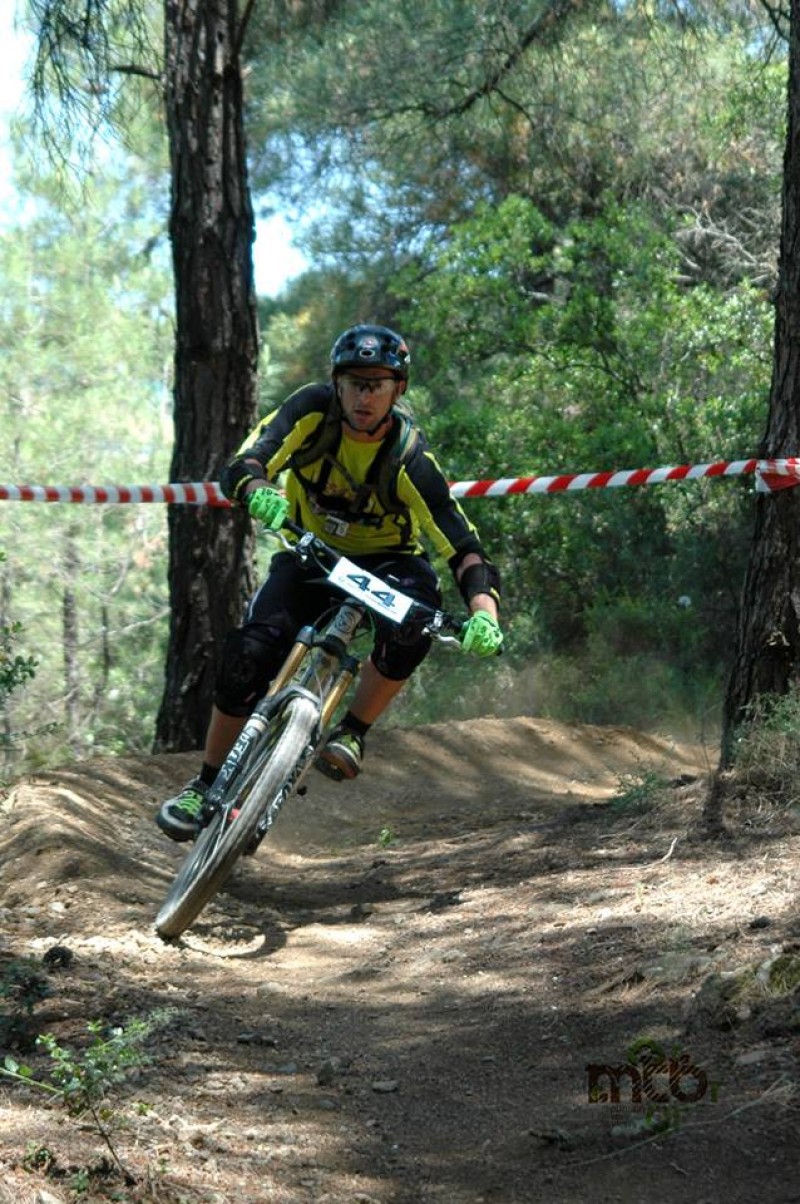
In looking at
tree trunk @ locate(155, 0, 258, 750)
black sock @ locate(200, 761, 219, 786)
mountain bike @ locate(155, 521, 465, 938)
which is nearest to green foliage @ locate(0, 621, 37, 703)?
black sock @ locate(200, 761, 219, 786)

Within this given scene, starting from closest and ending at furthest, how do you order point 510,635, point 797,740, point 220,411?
point 797,740
point 220,411
point 510,635

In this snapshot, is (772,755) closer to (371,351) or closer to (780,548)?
(780,548)

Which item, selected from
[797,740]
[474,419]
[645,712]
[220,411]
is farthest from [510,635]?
[797,740]

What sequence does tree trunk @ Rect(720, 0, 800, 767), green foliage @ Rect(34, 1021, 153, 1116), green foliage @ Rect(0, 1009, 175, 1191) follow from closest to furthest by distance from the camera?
green foliage @ Rect(0, 1009, 175, 1191), green foliage @ Rect(34, 1021, 153, 1116), tree trunk @ Rect(720, 0, 800, 767)

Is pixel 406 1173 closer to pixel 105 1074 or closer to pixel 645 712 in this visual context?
pixel 105 1074

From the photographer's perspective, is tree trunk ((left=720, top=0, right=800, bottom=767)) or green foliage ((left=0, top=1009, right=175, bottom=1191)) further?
tree trunk ((left=720, top=0, right=800, bottom=767))

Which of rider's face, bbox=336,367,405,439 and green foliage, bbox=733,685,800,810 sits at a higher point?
rider's face, bbox=336,367,405,439

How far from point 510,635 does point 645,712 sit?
3654mm

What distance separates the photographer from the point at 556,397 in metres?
16.1

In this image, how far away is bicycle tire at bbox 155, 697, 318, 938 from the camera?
4.88 meters

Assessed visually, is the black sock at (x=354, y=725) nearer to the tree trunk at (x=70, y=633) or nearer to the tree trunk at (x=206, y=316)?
the tree trunk at (x=206, y=316)

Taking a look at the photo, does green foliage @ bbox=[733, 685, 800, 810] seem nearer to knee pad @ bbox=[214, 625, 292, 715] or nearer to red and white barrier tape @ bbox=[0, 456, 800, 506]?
red and white barrier tape @ bbox=[0, 456, 800, 506]

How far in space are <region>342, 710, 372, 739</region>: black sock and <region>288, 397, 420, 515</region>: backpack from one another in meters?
0.76

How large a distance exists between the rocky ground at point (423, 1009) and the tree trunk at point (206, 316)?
169 centimetres
